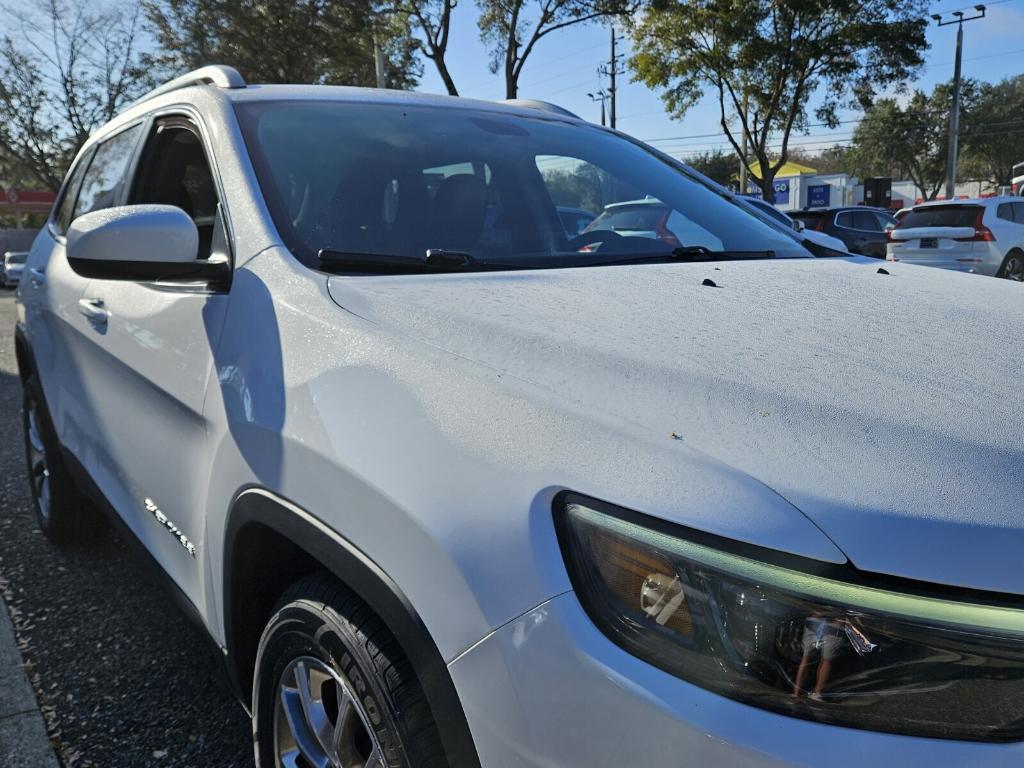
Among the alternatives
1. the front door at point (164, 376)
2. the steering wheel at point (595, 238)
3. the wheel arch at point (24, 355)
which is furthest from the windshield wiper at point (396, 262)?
the wheel arch at point (24, 355)

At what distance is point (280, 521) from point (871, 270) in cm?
161

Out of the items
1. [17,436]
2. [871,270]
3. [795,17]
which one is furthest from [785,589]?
[795,17]

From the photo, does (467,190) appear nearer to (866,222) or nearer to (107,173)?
(107,173)

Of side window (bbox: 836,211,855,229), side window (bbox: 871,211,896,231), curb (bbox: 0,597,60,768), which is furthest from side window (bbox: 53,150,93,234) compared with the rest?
side window (bbox: 871,211,896,231)

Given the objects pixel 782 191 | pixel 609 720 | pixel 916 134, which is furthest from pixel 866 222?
pixel 916 134

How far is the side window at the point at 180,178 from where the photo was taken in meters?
2.19

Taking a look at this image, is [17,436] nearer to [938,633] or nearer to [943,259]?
[938,633]

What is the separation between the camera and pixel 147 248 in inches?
71.7

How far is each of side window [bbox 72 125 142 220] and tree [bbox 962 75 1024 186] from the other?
5451 centimetres

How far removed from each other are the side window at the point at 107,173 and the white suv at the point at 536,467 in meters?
0.64

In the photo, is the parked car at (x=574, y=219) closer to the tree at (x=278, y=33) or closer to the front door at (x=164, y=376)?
the front door at (x=164, y=376)

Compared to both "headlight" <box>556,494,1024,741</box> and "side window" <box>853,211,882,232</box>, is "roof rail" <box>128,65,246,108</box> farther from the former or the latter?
"side window" <box>853,211,882,232</box>

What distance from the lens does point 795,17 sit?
22.0 meters

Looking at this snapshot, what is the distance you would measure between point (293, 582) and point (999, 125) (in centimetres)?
5689
